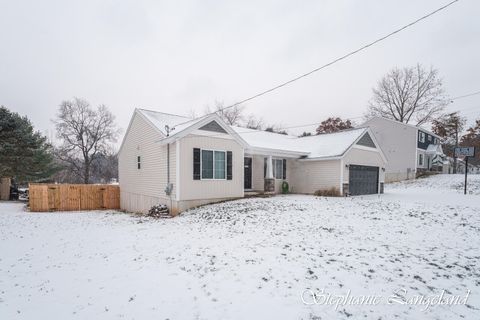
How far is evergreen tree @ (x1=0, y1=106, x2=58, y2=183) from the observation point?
20917 millimetres

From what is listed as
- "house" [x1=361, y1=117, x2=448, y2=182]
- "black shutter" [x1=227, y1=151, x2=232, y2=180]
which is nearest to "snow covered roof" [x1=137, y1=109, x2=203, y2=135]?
"black shutter" [x1=227, y1=151, x2=232, y2=180]

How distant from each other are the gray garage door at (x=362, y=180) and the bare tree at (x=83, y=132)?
101ft

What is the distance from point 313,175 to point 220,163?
7.57 meters

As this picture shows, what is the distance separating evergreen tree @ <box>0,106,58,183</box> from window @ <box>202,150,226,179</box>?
19529 mm

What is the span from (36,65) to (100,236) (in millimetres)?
15049

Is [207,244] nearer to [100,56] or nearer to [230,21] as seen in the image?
[230,21]

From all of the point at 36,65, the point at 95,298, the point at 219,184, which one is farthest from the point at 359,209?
the point at 36,65

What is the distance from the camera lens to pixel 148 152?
14109 millimetres

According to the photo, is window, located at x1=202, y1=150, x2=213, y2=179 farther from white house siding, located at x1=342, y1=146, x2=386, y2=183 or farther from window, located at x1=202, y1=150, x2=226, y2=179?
white house siding, located at x1=342, y1=146, x2=386, y2=183

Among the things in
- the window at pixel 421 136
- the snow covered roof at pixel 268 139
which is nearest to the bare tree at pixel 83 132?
the snow covered roof at pixel 268 139

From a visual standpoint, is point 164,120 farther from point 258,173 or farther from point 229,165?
point 258,173

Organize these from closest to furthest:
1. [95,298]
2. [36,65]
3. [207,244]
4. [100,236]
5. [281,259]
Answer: [95,298] → [281,259] → [207,244] → [100,236] → [36,65]

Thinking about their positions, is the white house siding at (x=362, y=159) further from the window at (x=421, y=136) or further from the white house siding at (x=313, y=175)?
the window at (x=421, y=136)

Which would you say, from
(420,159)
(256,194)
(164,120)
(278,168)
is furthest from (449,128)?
(164,120)
